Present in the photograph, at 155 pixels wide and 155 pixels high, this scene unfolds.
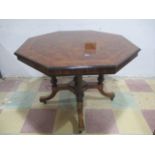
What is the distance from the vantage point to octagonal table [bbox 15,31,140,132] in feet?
3.60

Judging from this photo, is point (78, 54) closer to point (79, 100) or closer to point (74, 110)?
point (79, 100)

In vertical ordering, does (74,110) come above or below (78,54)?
below

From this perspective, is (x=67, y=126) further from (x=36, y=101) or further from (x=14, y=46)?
(x=14, y=46)

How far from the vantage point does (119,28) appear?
7.33 ft

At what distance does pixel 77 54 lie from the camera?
124cm

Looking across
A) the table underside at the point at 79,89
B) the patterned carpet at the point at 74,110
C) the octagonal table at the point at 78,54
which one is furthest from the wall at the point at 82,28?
the table underside at the point at 79,89

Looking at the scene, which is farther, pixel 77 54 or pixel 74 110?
pixel 74 110

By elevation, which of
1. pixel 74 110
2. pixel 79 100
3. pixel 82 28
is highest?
pixel 82 28

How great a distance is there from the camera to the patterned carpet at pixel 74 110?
1622mm

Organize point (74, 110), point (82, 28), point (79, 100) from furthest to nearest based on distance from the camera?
point (82, 28) → point (74, 110) → point (79, 100)

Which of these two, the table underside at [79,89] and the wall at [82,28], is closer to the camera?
the table underside at [79,89]

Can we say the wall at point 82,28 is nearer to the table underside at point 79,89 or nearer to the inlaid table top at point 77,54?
the inlaid table top at point 77,54

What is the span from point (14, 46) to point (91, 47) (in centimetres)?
132

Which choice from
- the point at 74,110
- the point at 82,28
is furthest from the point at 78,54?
the point at 82,28
